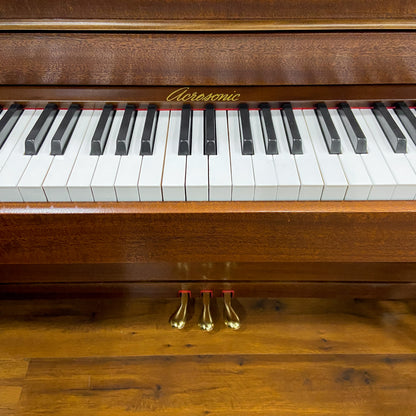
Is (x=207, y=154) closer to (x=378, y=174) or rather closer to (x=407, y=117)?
(x=378, y=174)

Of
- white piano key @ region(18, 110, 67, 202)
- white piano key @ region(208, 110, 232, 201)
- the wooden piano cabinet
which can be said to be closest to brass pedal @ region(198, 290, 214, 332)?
the wooden piano cabinet

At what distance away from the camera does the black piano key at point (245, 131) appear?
92 centimetres

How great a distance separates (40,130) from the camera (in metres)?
0.96

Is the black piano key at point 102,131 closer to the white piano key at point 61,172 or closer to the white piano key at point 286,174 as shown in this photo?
the white piano key at point 61,172

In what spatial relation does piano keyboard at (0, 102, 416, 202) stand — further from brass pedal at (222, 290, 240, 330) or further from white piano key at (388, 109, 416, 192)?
brass pedal at (222, 290, 240, 330)

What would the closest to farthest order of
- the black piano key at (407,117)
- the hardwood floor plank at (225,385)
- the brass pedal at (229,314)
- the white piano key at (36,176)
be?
the white piano key at (36,176), the black piano key at (407,117), the hardwood floor plank at (225,385), the brass pedal at (229,314)

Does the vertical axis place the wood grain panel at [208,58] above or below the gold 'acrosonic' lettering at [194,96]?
above

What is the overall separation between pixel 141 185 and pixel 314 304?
952 mm

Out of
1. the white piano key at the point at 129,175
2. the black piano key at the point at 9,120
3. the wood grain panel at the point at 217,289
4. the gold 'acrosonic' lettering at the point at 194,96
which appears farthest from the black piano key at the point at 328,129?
the black piano key at the point at 9,120

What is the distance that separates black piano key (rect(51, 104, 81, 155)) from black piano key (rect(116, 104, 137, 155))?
5.0 inches

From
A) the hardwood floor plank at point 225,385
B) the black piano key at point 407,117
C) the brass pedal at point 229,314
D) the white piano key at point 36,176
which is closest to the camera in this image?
the white piano key at point 36,176

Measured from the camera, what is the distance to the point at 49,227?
3.02ft

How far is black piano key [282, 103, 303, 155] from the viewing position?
36.1 inches

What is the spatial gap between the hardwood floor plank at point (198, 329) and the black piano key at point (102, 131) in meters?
0.77
